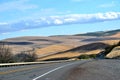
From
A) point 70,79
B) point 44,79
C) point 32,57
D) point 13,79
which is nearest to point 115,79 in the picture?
point 70,79

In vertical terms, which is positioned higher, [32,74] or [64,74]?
[32,74]

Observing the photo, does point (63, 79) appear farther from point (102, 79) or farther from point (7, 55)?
point (7, 55)

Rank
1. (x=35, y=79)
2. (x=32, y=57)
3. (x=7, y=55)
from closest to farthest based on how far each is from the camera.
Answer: (x=35, y=79)
(x=7, y=55)
(x=32, y=57)

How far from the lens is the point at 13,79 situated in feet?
77.9

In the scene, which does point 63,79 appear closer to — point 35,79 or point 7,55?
point 35,79

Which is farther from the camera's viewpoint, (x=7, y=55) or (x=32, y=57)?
(x=32, y=57)

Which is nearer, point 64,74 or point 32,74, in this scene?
point 64,74

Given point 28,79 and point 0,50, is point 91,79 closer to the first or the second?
point 28,79

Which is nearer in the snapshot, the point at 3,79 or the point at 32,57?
the point at 3,79

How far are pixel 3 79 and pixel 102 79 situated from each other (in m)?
5.68

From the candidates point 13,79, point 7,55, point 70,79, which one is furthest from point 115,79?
point 7,55

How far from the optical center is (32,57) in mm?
147250

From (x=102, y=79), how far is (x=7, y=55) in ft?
249

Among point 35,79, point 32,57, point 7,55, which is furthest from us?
point 32,57
